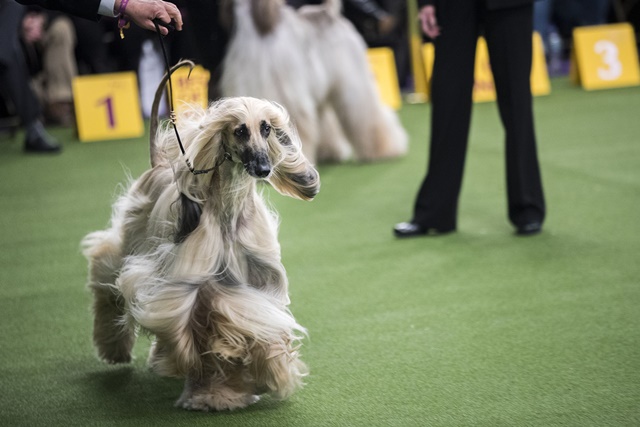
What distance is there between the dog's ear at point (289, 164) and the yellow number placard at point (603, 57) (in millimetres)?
6669

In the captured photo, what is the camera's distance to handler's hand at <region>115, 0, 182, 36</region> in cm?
234

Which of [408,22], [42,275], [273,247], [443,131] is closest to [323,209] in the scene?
[443,131]

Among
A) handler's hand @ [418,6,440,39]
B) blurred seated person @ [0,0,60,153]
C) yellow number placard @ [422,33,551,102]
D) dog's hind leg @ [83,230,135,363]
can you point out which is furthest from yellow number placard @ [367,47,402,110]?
dog's hind leg @ [83,230,135,363]

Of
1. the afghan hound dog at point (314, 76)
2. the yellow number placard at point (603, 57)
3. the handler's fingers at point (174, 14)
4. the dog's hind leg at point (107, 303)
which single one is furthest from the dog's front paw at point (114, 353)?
the yellow number placard at point (603, 57)

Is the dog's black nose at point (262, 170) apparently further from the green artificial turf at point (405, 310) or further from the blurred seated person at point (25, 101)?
the blurred seated person at point (25, 101)

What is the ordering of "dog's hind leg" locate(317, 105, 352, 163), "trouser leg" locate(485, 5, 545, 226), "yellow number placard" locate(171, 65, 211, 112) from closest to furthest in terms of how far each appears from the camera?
"trouser leg" locate(485, 5, 545, 226) < "dog's hind leg" locate(317, 105, 352, 163) < "yellow number placard" locate(171, 65, 211, 112)

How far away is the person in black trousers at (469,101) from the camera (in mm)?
3871

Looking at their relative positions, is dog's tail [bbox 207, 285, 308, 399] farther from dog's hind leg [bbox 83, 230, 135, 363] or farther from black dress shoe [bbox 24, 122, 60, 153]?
black dress shoe [bbox 24, 122, 60, 153]

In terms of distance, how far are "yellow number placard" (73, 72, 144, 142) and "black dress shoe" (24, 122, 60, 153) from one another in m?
0.60

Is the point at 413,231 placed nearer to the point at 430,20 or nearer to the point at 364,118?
the point at 430,20

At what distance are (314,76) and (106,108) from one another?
8.42 ft

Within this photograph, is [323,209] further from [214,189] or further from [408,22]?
[408,22]

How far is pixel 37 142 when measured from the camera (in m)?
6.96

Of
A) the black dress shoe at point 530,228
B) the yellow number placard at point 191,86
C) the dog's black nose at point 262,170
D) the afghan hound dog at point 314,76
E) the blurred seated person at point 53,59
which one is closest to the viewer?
the dog's black nose at point 262,170
